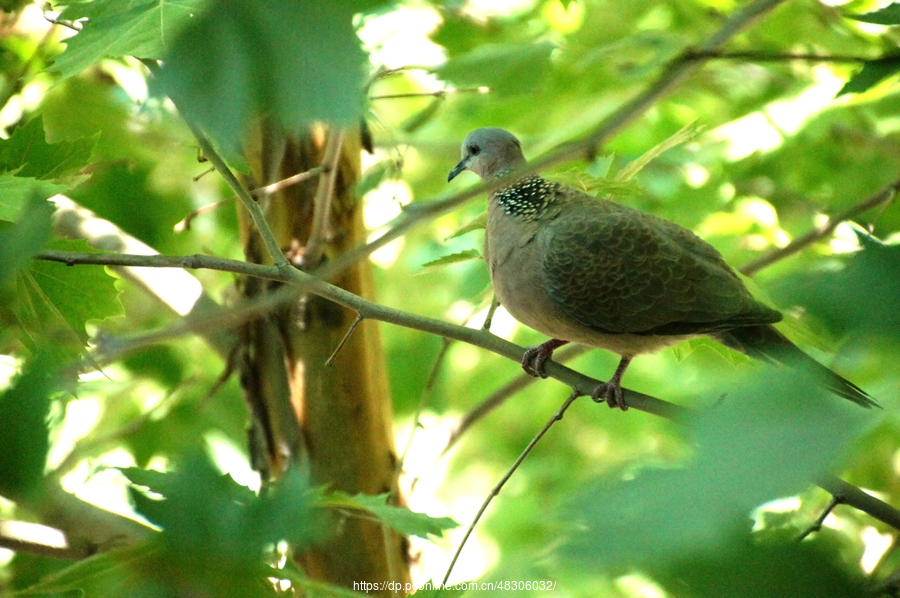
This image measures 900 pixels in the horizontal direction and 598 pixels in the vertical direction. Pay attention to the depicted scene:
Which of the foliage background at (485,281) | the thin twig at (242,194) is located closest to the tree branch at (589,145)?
the foliage background at (485,281)

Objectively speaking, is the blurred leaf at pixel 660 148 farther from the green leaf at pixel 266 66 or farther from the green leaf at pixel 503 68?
A: the green leaf at pixel 266 66

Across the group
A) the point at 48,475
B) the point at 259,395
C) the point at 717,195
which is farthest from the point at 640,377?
the point at 48,475

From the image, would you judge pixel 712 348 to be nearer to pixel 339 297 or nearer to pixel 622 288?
pixel 622 288

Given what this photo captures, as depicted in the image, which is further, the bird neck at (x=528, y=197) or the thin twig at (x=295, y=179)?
the bird neck at (x=528, y=197)

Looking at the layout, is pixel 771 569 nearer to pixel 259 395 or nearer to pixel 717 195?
pixel 259 395

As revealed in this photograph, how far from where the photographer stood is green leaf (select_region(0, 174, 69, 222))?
1.13m

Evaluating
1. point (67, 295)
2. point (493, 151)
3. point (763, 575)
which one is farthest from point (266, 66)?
point (493, 151)

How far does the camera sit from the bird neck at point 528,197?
2.03 m

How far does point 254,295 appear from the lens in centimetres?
196

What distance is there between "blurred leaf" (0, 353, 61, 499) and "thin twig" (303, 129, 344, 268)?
116cm

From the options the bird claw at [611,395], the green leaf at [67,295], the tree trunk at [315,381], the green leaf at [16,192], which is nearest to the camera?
the green leaf at [16,192]

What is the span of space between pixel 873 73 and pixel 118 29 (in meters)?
1.02

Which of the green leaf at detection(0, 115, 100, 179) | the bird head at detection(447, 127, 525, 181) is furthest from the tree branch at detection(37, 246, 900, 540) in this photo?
the bird head at detection(447, 127, 525, 181)

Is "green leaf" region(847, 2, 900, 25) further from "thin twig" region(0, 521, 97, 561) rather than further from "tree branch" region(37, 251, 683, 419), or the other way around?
"thin twig" region(0, 521, 97, 561)
